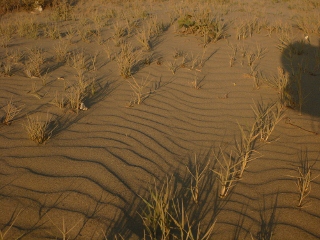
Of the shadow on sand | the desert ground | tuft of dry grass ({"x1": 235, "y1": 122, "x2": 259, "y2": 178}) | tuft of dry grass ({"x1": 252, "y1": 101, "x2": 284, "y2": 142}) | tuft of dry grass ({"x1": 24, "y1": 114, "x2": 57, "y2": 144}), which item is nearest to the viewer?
the desert ground

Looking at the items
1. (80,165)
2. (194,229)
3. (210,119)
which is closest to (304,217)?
(194,229)

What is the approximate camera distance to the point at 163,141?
9.68 ft

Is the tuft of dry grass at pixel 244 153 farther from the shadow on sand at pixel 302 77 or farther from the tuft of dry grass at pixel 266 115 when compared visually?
the shadow on sand at pixel 302 77

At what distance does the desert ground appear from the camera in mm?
2031

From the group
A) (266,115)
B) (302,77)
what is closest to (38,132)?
(266,115)

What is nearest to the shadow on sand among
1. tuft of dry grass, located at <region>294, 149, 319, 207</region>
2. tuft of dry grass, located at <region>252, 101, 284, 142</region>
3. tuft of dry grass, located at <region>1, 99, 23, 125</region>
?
tuft of dry grass, located at <region>252, 101, 284, 142</region>

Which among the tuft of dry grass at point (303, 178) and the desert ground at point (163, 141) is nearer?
the desert ground at point (163, 141)

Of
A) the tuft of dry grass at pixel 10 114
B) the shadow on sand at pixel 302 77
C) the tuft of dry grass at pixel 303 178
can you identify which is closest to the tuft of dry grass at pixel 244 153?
the tuft of dry grass at pixel 303 178

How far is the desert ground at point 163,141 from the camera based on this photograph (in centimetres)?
203

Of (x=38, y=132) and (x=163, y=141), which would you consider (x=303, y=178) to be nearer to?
(x=163, y=141)

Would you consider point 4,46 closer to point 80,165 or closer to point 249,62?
point 80,165

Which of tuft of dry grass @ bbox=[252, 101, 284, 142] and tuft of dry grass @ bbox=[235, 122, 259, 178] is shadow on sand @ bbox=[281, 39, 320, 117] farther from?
tuft of dry grass @ bbox=[235, 122, 259, 178]

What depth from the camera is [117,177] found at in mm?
2422

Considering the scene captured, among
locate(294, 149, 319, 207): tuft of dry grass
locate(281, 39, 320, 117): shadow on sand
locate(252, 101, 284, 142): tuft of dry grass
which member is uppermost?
locate(281, 39, 320, 117): shadow on sand
